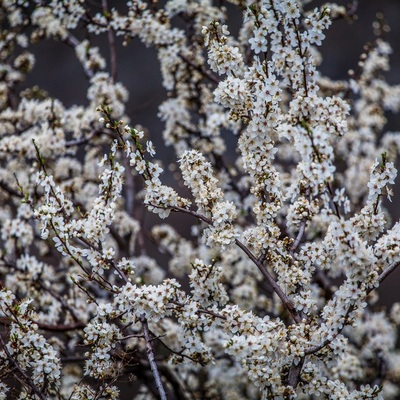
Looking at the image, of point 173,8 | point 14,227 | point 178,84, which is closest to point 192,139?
point 178,84

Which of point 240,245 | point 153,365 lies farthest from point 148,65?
point 153,365

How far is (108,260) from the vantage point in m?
2.73

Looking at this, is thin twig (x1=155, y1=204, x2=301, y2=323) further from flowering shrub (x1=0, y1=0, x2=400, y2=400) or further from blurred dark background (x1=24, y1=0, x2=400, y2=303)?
blurred dark background (x1=24, y1=0, x2=400, y2=303)

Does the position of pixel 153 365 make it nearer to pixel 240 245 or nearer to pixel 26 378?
pixel 26 378

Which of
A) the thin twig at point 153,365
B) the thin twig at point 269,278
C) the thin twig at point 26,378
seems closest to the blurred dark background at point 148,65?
the thin twig at point 269,278

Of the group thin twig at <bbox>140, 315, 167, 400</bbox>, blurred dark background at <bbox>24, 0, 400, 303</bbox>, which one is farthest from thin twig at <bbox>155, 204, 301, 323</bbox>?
blurred dark background at <bbox>24, 0, 400, 303</bbox>

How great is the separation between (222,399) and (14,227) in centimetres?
278

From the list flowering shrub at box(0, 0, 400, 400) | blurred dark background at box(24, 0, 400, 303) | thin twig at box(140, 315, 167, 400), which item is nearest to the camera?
flowering shrub at box(0, 0, 400, 400)

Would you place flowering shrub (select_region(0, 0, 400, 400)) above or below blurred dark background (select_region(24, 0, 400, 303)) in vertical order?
below

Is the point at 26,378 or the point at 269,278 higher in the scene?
the point at 269,278

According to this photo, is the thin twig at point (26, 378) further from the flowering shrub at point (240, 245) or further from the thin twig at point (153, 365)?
the thin twig at point (153, 365)

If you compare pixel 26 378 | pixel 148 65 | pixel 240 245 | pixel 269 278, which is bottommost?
pixel 26 378

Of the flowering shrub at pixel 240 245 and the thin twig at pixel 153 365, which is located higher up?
the flowering shrub at pixel 240 245

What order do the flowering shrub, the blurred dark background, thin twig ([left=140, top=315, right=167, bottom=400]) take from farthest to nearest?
the blurred dark background
thin twig ([left=140, top=315, right=167, bottom=400])
the flowering shrub
